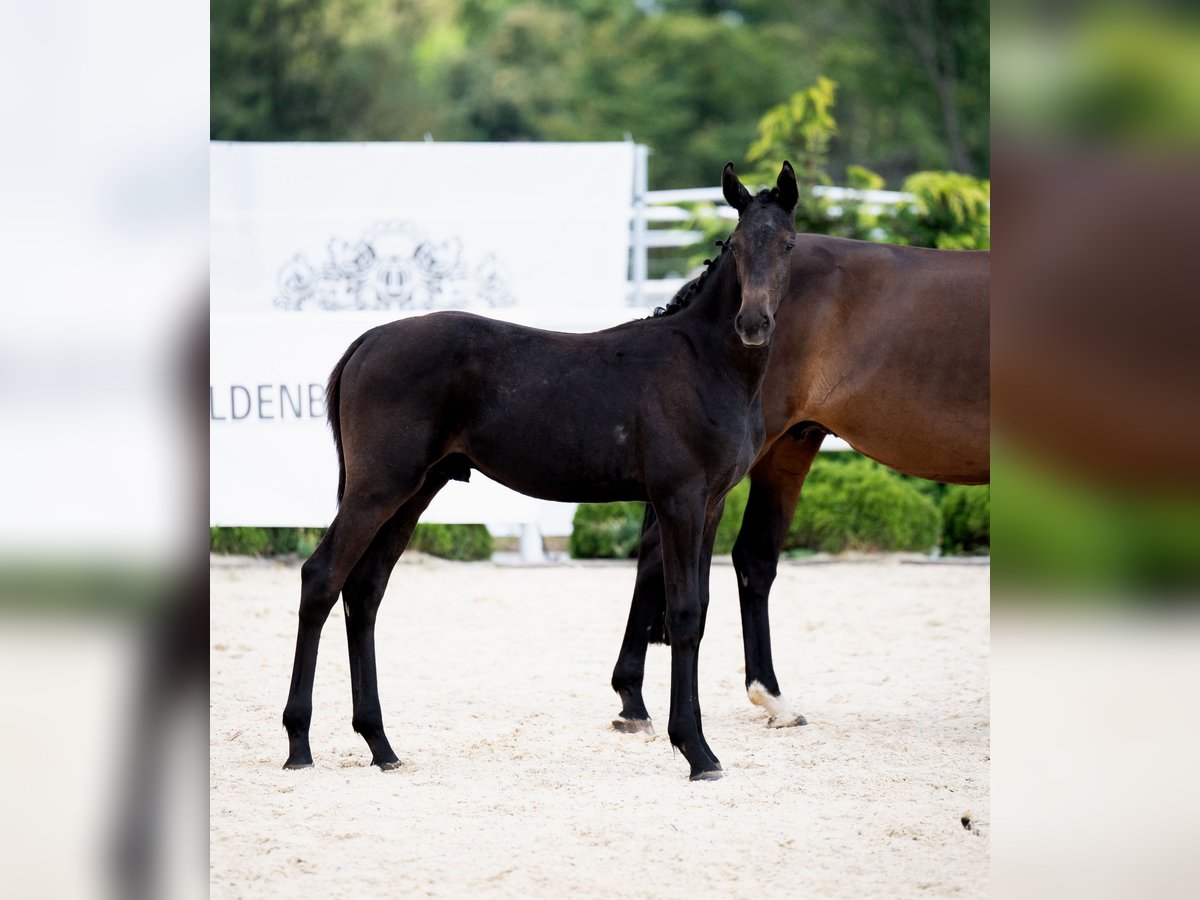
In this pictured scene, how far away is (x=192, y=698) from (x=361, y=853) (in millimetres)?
2017

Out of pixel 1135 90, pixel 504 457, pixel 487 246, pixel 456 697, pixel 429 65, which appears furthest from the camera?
pixel 429 65

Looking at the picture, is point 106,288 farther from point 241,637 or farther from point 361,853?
point 241,637

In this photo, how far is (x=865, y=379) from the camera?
18.1 feet

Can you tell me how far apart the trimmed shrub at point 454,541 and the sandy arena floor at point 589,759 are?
39.0 inches

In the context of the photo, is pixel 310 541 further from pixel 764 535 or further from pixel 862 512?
pixel 764 535

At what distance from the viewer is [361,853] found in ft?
12.1

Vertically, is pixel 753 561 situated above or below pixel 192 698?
below

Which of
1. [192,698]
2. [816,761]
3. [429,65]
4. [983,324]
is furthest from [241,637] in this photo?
[429,65]

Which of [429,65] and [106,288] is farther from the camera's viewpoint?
[429,65]

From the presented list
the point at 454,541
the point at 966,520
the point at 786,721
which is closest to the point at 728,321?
the point at 786,721

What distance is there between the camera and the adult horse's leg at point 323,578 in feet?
14.9

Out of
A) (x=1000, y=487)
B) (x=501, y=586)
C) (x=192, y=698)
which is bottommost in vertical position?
(x=501, y=586)

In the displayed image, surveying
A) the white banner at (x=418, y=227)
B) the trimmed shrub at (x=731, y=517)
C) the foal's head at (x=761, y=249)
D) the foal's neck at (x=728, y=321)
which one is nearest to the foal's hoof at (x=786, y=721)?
the foal's neck at (x=728, y=321)

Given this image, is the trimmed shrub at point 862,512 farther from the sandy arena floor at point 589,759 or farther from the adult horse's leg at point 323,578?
the adult horse's leg at point 323,578
